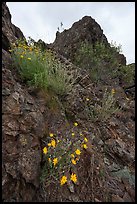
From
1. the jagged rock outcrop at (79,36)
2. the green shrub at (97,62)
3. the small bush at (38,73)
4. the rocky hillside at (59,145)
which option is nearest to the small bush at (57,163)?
the rocky hillside at (59,145)

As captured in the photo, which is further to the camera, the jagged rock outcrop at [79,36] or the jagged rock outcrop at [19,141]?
the jagged rock outcrop at [79,36]

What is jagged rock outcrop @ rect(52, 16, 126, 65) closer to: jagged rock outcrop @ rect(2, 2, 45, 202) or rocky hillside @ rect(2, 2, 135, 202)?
rocky hillside @ rect(2, 2, 135, 202)

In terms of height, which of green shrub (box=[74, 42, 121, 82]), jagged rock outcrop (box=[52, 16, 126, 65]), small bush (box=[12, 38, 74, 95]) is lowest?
small bush (box=[12, 38, 74, 95])

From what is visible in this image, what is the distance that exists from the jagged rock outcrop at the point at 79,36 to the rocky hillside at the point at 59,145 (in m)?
3.47

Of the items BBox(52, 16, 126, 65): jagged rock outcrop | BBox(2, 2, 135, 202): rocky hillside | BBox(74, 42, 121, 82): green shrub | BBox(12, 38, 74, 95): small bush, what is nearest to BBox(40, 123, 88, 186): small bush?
BBox(2, 2, 135, 202): rocky hillside

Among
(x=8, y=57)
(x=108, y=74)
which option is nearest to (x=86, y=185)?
(x=8, y=57)

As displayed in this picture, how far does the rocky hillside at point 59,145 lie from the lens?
83.0 inches

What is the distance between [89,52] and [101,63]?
54 cm

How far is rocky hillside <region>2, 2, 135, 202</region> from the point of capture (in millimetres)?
2107

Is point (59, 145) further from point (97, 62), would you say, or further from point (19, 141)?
point (97, 62)

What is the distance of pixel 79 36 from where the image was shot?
25.0ft

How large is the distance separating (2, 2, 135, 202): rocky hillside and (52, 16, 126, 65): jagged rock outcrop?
11.4ft

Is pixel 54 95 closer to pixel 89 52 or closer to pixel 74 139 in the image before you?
pixel 74 139

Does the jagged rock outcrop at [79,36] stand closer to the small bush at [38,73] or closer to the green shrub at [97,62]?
the green shrub at [97,62]
